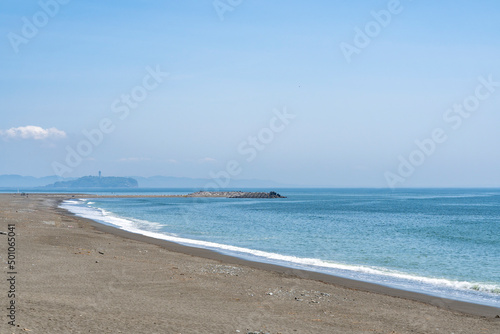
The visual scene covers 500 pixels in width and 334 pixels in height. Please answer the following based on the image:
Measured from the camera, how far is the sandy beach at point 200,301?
37.3 ft

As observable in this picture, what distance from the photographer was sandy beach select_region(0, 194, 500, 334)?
11.4m

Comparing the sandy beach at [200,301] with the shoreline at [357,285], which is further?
the shoreline at [357,285]

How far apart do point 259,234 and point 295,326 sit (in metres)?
31.0

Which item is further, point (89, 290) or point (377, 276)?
point (377, 276)

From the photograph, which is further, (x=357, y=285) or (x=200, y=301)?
(x=357, y=285)

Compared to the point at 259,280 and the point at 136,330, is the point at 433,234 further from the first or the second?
the point at 136,330

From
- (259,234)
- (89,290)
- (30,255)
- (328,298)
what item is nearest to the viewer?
(89,290)

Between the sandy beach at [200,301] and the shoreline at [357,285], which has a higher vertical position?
the sandy beach at [200,301]

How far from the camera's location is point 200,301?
14422 millimetres

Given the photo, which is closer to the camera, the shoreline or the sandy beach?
the sandy beach

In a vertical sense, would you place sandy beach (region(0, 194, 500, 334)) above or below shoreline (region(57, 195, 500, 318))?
above

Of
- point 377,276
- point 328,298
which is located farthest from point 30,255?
point 377,276

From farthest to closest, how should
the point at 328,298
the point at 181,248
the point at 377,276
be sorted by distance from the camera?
the point at 181,248, the point at 377,276, the point at 328,298

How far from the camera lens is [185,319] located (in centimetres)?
1199
